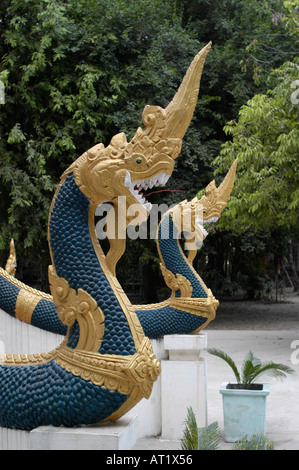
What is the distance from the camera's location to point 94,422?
2730 mm

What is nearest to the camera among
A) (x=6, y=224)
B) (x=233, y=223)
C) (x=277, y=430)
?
(x=277, y=430)

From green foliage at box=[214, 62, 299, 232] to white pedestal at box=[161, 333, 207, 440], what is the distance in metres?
4.24

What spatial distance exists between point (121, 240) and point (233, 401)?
293cm

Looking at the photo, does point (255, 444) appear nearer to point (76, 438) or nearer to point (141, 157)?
point (76, 438)

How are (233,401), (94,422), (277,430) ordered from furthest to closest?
(277,430) < (233,401) < (94,422)

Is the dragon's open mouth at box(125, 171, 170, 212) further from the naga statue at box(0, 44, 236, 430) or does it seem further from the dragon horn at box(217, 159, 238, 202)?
the dragon horn at box(217, 159, 238, 202)

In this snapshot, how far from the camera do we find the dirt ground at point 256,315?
13987mm

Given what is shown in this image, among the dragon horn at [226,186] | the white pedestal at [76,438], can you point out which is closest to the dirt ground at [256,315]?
the dragon horn at [226,186]

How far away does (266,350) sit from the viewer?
34.4ft

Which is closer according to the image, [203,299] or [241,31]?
[203,299]

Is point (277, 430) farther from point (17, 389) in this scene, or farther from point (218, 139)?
point (218, 139)

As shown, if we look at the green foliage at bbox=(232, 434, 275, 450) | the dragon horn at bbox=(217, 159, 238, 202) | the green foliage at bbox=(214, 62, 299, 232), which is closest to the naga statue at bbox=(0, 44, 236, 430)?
the green foliage at bbox=(232, 434, 275, 450)

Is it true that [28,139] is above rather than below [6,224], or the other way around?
above

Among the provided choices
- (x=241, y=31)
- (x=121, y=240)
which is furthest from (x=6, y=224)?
(x=121, y=240)
